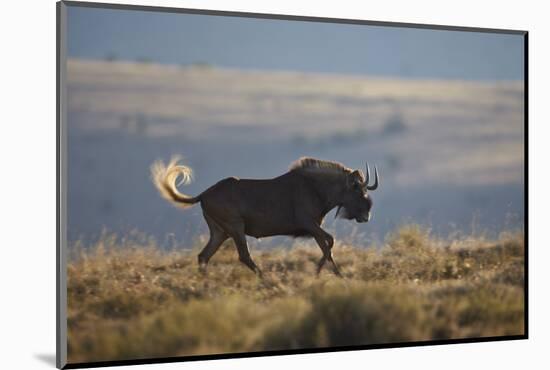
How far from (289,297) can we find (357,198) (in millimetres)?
1320

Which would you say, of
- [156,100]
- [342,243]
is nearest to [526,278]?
[342,243]

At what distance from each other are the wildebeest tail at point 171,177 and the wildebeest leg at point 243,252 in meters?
0.66

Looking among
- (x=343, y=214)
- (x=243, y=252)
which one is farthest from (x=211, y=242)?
(x=343, y=214)

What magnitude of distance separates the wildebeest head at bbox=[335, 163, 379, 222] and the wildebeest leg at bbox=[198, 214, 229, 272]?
1262 mm

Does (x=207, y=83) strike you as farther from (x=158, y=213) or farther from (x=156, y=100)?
(x=158, y=213)

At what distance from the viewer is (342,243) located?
11.4 meters

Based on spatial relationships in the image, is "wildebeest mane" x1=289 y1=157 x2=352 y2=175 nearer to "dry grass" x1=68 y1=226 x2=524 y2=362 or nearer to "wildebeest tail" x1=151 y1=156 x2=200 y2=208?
"dry grass" x1=68 y1=226 x2=524 y2=362

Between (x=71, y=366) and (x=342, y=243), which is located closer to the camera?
(x=71, y=366)

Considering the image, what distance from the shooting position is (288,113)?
11172 mm

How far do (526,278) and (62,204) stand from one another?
5.04 m

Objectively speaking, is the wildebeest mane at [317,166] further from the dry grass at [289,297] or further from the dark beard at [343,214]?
the dry grass at [289,297]

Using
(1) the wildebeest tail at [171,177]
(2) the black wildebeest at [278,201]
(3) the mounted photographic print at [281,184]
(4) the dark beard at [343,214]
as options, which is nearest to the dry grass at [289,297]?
(3) the mounted photographic print at [281,184]

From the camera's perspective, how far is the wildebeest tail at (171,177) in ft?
34.7

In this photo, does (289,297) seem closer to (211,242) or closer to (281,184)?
(211,242)
